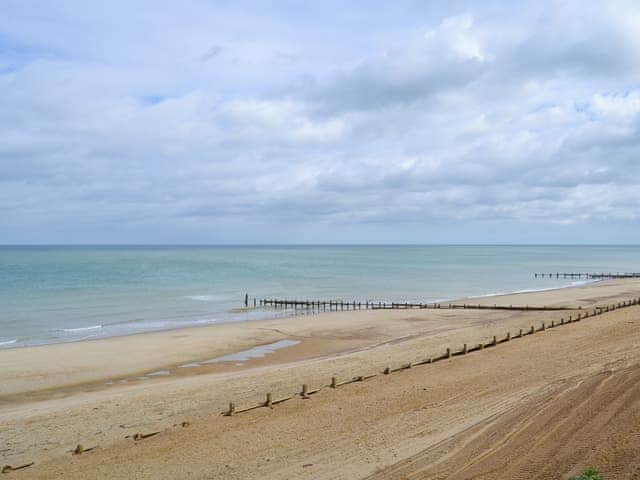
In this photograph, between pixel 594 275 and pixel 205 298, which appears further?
pixel 594 275

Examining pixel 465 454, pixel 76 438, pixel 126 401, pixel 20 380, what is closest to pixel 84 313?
pixel 20 380

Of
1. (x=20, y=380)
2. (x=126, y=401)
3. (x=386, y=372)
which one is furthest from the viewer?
(x=20, y=380)

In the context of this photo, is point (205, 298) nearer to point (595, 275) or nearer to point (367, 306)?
point (367, 306)

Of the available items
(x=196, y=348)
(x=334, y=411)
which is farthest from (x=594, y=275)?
(x=334, y=411)

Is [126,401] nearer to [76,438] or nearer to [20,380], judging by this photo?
[76,438]

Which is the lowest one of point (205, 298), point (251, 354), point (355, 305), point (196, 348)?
point (251, 354)

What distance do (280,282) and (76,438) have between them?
226 feet

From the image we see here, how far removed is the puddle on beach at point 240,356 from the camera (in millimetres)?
24406

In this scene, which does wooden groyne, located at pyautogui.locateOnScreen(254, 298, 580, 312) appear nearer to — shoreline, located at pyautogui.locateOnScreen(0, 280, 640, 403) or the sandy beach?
shoreline, located at pyautogui.locateOnScreen(0, 280, 640, 403)

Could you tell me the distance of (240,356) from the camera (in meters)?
28.6

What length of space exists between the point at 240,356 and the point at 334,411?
1313cm

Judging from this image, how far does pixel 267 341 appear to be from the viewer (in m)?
33.4

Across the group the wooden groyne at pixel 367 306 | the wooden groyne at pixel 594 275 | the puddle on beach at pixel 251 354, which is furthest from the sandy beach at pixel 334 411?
the wooden groyne at pixel 594 275

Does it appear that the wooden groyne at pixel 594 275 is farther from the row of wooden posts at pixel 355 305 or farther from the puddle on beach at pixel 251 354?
the puddle on beach at pixel 251 354
